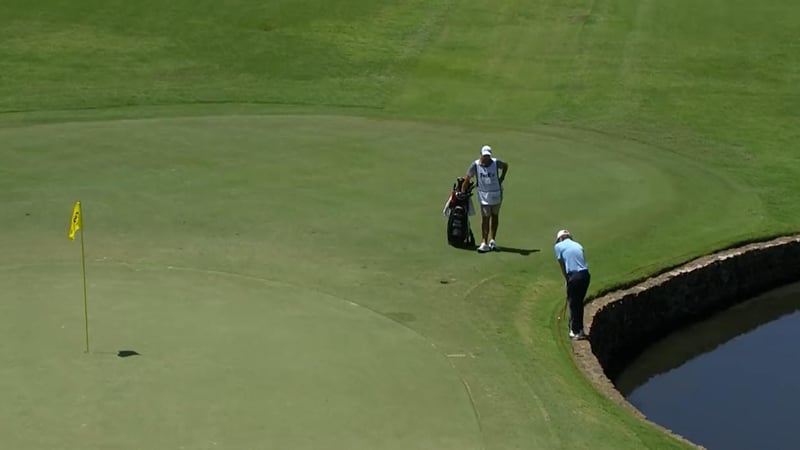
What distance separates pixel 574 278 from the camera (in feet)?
56.8

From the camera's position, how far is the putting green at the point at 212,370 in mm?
14062

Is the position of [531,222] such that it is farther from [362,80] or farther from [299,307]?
[362,80]

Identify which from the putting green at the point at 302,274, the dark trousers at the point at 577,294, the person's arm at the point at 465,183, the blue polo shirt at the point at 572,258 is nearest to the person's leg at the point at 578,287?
the dark trousers at the point at 577,294

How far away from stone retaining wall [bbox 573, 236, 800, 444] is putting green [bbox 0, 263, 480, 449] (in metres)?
2.89

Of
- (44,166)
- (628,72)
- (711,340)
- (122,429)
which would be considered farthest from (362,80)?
(122,429)

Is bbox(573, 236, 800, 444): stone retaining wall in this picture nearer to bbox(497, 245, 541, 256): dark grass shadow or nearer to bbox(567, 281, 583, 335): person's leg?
bbox(567, 281, 583, 335): person's leg

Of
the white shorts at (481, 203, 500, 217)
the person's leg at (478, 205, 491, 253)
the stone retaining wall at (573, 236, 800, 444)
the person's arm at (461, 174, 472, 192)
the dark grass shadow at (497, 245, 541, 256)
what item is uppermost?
the person's arm at (461, 174, 472, 192)

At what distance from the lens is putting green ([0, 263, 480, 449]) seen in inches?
554

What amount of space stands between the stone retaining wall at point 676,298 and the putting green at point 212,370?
114 inches

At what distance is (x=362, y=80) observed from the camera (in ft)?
110

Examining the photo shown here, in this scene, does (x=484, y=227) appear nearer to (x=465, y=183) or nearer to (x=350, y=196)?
(x=465, y=183)

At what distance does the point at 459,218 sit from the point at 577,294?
3765 millimetres

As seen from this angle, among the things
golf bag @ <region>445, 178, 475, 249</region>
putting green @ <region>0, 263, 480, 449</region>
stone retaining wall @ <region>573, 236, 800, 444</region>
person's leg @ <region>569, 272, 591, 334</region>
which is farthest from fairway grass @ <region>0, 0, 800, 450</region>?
person's leg @ <region>569, 272, 591, 334</region>

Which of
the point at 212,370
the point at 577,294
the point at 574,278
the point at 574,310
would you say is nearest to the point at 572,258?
the point at 574,278
